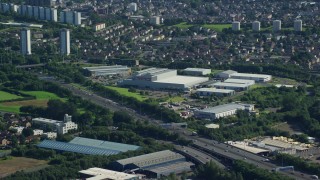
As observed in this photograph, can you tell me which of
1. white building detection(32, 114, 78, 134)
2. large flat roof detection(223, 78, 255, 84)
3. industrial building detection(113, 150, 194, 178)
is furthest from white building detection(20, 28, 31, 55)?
industrial building detection(113, 150, 194, 178)

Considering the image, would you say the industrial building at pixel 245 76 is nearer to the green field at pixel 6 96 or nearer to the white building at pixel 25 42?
the green field at pixel 6 96

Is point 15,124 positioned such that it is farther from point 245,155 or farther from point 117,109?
point 245,155

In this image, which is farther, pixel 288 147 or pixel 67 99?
pixel 67 99

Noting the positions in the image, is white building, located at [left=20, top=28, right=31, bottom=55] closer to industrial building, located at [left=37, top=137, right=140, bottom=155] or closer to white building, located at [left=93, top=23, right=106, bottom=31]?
white building, located at [left=93, top=23, right=106, bottom=31]

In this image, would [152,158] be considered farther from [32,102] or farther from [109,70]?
[109,70]

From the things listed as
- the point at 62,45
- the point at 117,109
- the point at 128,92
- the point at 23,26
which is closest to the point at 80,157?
the point at 117,109

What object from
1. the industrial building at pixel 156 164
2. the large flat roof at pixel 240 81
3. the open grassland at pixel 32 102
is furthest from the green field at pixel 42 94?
the industrial building at pixel 156 164
